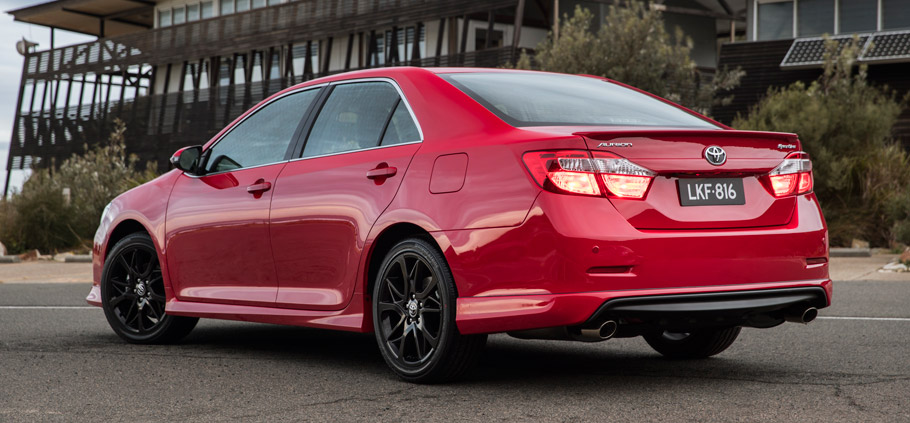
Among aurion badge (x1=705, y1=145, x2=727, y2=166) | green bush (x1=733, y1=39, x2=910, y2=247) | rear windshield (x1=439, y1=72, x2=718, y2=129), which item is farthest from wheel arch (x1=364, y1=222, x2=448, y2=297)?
green bush (x1=733, y1=39, x2=910, y2=247)

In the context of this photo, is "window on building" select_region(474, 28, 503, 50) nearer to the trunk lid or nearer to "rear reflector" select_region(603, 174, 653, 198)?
the trunk lid

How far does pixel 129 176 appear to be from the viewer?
2244 centimetres

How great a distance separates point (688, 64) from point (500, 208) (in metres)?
19.9

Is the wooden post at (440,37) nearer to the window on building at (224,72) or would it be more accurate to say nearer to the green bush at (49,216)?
the window on building at (224,72)

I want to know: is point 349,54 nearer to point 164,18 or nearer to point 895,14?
point 164,18

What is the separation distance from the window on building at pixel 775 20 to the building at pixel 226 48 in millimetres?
3565

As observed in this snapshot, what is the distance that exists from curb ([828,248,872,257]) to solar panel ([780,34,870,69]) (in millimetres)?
9683

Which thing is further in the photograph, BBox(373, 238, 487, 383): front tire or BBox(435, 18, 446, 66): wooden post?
BBox(435, 18, 446, 66): wooden post

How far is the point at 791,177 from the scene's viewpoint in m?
5.01

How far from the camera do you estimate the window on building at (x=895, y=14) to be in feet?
83.8

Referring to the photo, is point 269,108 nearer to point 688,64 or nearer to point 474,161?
point 474,161

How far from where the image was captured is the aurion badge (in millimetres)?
4730

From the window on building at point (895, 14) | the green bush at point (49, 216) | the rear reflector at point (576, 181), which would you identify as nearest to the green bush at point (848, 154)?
the window on building at point (895, 14)

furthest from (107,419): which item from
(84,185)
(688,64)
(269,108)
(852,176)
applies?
(688,64)
